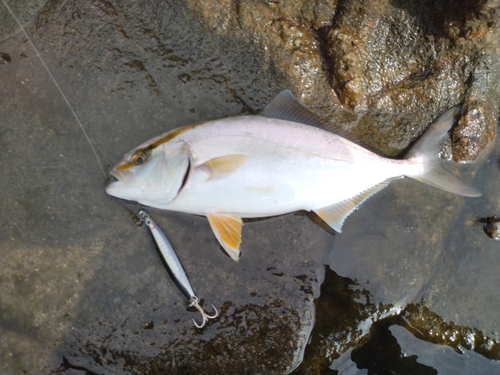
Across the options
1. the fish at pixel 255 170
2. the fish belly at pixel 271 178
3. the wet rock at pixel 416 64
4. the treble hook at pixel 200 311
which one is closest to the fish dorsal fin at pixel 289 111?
the fish at pixel 255 170

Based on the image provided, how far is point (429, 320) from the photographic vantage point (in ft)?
8.98

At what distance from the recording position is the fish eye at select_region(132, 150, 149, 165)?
7.45 feet

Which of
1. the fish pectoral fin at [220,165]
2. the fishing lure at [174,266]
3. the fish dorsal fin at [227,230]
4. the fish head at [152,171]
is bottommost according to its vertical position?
the fishing lure at [174,266]

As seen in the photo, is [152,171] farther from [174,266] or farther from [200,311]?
[200,311]

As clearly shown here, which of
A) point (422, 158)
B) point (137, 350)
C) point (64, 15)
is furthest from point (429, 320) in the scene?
point (64, 15)

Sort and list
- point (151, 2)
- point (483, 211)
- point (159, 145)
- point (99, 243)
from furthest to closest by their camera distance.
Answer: point (483, 211) → point (151, 2) → point (99, 243) → point (159, 145)

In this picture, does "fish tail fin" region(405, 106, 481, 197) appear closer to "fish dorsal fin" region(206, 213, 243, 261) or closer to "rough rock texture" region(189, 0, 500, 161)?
"rough rock texture" region(189, 0, 500, 161)

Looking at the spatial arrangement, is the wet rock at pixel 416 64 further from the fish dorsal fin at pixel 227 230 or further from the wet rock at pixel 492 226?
the fish dorsal fin at pixel 227 230

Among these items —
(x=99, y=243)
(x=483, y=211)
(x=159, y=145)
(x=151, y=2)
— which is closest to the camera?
(x=159, y=145)

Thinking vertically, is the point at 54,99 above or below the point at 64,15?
below

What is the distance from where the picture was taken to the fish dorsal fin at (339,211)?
2557 mm

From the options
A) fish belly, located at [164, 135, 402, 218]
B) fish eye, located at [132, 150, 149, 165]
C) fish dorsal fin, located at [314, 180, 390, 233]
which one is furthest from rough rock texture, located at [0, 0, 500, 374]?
fish eye, located at [132, 150, 149, 165]

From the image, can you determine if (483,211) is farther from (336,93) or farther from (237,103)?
(237,103)

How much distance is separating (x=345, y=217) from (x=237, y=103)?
1.06 m
